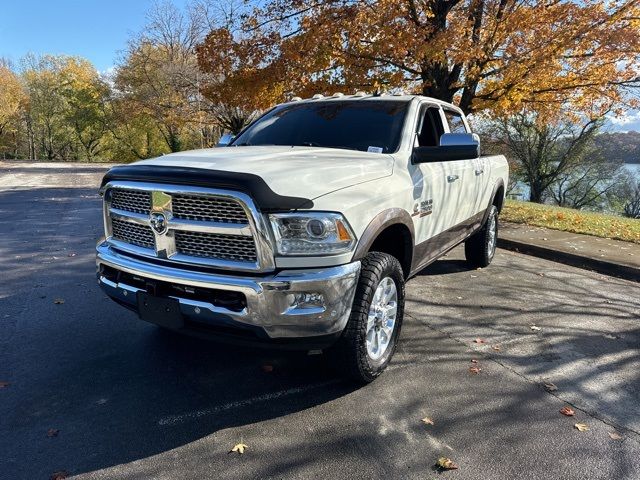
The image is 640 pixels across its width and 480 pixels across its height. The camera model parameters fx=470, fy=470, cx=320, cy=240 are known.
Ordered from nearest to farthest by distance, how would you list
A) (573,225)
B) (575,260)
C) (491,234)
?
(491,234)
(575,260)
(573,225)

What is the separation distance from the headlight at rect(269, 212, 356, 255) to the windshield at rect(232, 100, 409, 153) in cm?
129

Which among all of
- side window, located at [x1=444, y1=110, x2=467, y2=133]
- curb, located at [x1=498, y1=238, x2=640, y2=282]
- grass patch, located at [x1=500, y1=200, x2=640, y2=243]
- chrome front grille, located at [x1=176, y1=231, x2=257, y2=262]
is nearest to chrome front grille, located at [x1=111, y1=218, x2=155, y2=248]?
chrome front grille, located at [x1=176, y1=231, x2=257, y2=262]

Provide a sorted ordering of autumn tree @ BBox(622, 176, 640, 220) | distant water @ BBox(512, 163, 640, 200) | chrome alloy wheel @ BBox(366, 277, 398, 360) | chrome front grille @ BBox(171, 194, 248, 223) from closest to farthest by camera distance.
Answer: chrome front grille @ BBox(171, 194, 248, 223)
chrome alloy wheel @ BBox(366, 277, 398, 360)
distant water @ BBox(512, 163, 640, 200)
autumn tree @ BBox(622, 176, 640, 220)

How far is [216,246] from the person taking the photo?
2.79m

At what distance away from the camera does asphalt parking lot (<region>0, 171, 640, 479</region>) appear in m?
2.50

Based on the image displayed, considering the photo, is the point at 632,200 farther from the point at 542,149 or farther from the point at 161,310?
the point at 161,310

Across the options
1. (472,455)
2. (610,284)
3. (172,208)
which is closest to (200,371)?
(172,208)

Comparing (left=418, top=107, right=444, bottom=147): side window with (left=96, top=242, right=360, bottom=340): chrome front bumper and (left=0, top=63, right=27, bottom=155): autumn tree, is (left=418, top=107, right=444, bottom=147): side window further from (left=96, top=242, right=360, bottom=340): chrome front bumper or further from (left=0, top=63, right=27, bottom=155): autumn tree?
(left=0, top=63, right=27, bottom=155): autumn tree

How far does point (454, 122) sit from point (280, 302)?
381 centimetres

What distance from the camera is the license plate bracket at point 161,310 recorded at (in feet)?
9.27

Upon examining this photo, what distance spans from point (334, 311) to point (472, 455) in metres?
1.08

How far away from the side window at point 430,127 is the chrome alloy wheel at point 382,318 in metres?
1.58

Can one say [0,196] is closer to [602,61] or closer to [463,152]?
[463,152]

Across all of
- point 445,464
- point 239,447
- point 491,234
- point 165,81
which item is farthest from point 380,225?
point 165,81
